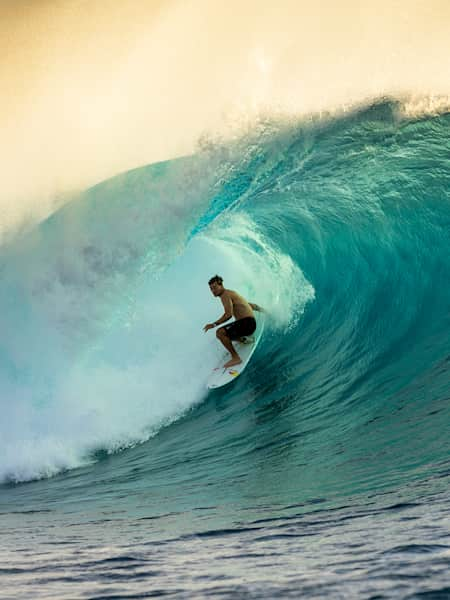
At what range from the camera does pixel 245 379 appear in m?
7.95

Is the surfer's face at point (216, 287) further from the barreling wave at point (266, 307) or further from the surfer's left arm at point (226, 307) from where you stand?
the barreling wave at point (266, 307)

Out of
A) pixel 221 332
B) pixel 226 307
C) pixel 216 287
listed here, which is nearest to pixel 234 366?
pixel 221 332

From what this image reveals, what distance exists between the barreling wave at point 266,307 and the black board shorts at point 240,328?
0.42m

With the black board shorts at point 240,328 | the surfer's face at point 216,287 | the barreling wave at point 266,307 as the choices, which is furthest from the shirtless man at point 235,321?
the barreling wave at point 266,307

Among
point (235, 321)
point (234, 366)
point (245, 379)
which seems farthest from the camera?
point (234, 366)

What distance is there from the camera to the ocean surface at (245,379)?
2385mm

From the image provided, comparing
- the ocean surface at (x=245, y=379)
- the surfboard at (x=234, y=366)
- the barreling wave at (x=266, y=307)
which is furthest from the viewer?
the surfboard at (x=234, y=366)

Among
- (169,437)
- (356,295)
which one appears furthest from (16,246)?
(356,295)

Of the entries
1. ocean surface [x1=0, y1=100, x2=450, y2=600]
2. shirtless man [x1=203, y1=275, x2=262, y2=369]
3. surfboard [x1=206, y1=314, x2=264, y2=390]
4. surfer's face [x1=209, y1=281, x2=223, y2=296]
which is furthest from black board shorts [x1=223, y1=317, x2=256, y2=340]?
surfer's face [x1=209, y1=281, x2=223, y2=296]

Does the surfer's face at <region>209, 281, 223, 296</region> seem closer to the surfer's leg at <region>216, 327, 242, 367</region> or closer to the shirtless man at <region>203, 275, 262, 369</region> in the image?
the shirtless man at <region>203, 275, 262, 369</region>

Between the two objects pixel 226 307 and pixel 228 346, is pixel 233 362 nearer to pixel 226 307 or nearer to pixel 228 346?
pixel 228 346

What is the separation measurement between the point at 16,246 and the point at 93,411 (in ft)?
7.72

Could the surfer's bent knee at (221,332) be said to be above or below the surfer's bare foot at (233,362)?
above

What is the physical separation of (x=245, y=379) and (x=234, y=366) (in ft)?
0.95
